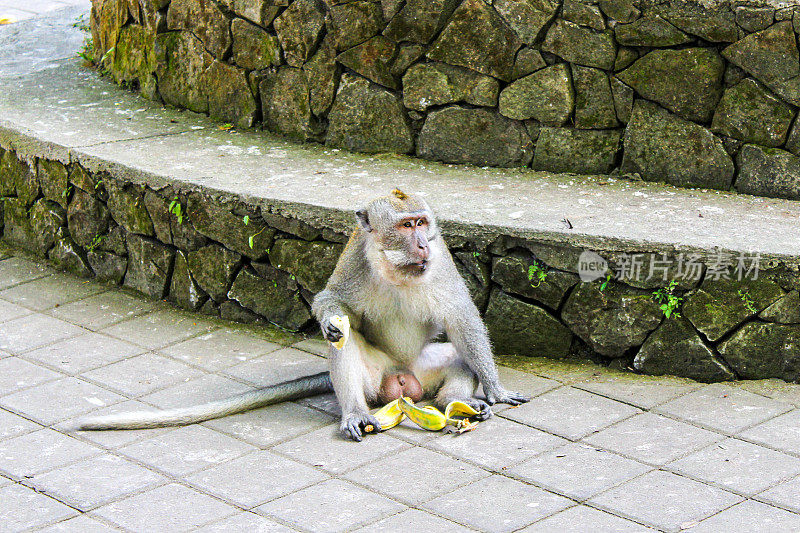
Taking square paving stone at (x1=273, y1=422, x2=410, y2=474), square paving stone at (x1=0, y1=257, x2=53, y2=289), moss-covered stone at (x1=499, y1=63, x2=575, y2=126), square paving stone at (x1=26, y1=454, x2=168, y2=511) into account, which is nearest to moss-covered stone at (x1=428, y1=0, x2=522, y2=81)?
moss-covered stone at (x1=499, y1=63, x2=575, y2=126)

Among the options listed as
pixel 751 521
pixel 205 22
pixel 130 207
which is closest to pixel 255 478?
pixel 751 521

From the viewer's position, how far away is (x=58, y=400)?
5.57 m

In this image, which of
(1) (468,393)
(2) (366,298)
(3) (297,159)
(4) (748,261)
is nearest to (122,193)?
(3) (297,159)

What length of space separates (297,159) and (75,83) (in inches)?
104

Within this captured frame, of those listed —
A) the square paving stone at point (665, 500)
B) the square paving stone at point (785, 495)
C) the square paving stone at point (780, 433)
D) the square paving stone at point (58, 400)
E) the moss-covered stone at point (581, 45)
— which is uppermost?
the moss-covered stone at point (581, 45)

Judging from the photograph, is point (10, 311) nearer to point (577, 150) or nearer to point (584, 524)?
point (577, 150)

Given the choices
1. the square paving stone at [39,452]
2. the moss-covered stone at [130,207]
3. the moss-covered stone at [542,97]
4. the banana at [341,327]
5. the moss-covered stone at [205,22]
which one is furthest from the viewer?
the moss-covered stone at [205,22]

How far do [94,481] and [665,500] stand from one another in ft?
7.71

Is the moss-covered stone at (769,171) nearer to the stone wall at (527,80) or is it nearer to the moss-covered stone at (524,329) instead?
the stone wall at (527,80)

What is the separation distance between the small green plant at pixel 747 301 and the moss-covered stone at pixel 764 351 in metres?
0.09

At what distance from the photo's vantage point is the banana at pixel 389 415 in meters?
5.19

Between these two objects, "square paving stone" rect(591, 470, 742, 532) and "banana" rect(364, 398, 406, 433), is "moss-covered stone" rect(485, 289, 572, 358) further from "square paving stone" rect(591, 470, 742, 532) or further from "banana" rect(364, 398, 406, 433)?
"square paving stone" rect(591, 470, 742, 532)

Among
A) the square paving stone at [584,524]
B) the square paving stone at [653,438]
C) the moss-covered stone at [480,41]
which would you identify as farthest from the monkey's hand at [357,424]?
the moss-covered stone at [480,41]

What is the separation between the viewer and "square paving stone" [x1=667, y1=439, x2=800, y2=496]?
457 centimetres
